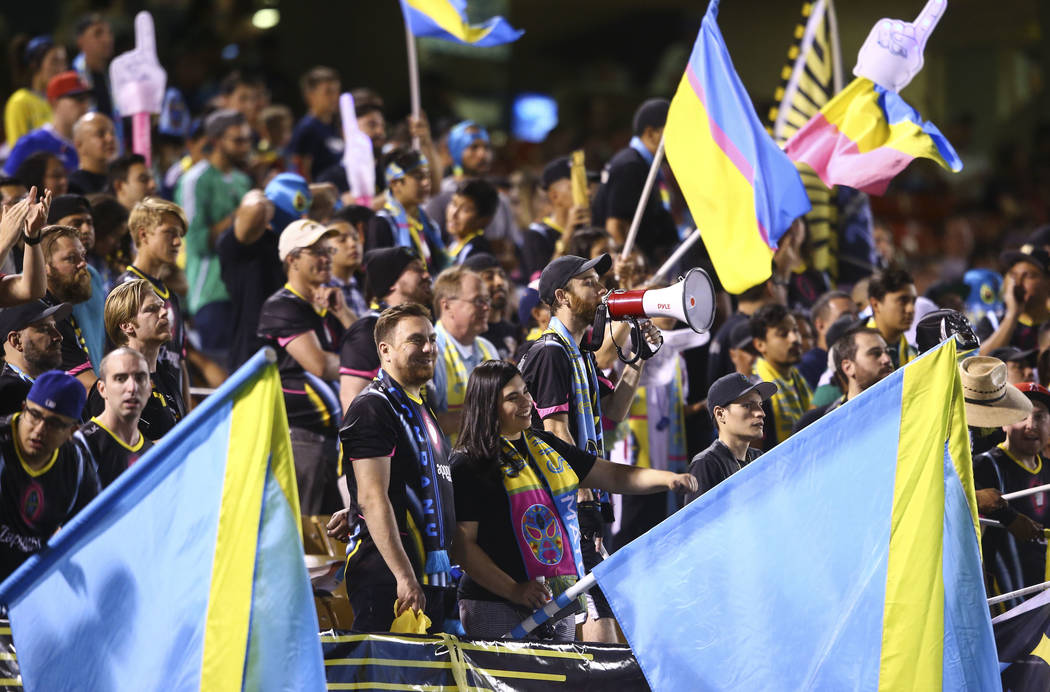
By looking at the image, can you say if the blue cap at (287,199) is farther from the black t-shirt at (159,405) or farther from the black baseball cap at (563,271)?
the black baseball cap at (563,271)

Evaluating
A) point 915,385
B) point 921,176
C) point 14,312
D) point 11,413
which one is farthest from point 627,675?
point 921,176

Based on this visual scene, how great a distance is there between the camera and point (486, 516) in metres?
6.31

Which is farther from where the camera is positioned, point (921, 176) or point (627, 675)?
point (921, 176)

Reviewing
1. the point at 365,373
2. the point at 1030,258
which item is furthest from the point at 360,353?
the point at 1030,258

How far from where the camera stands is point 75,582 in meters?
5.16

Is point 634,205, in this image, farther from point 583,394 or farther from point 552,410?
point 552,410

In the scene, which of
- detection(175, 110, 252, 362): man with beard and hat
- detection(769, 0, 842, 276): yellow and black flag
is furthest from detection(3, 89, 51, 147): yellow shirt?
detection(769, 0, 842, 276): yellow and black flag

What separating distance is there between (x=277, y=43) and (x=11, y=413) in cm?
1372

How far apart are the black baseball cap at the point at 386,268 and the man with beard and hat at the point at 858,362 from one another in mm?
2186

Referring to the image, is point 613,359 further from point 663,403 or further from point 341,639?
point 341,639

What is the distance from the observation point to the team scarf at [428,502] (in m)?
6.10

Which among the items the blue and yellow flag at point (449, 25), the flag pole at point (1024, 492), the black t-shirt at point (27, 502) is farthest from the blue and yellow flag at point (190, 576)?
the blue and yellow flag at point (449, 25)

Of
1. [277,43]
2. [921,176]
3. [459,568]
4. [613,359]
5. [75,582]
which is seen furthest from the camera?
[921,176]

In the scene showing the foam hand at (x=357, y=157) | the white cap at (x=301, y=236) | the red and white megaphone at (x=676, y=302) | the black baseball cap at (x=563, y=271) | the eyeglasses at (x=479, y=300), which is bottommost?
the eyeglasses at (x=479, y=300)
